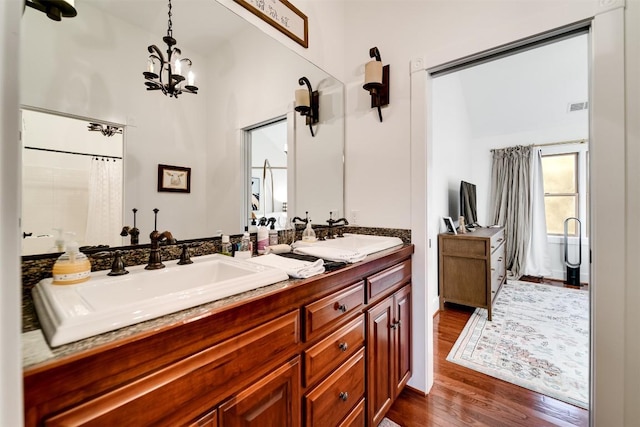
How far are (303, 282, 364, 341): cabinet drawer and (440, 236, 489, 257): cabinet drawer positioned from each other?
86.3 inches

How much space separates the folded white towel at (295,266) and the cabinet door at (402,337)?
722 mm

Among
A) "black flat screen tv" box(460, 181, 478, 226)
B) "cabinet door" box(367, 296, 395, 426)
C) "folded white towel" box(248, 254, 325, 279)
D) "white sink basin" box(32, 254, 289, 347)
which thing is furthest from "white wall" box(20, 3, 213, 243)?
"black flat screen tv" box(460, 181, 478, 226)

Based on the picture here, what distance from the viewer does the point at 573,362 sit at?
6.91 feet

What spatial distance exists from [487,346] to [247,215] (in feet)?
7.72

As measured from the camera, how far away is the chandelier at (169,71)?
1.12m

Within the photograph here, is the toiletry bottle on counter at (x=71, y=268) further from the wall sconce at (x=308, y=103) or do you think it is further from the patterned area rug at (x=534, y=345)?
the patterned area rug at (x=534, y=345)

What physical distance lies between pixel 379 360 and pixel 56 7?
1.96m

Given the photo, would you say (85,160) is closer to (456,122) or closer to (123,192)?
(123,192)

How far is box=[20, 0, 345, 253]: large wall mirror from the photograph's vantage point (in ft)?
3.00

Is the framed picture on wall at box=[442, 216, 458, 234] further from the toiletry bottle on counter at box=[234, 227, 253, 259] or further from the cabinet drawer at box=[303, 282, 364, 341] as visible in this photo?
the toiletry bottle on counter at box=[234, 227, 253, 259]

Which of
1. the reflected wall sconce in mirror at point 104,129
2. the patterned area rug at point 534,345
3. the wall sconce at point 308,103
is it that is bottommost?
the patterned area rug at point 534,345

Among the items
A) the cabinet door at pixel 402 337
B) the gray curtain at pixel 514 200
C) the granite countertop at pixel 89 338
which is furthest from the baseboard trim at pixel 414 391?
the gray curtain at pixel 514 200

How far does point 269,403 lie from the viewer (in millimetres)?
855

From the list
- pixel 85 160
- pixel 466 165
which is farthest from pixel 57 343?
pixel 466 165
